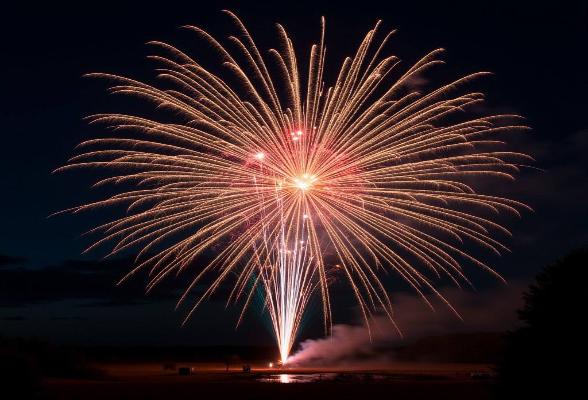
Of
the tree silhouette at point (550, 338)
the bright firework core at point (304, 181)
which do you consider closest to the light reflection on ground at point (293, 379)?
the bright firework core at point (304, 181)

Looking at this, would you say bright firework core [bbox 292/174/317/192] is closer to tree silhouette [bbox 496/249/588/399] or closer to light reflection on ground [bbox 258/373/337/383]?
light reflection on ground [bbox 258/373/337/383]

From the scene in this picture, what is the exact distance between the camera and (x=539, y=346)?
14961mm

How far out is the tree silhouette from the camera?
1437 centimetres

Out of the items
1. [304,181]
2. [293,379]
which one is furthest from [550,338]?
[293,379]

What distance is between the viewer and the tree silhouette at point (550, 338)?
1437 centimetres

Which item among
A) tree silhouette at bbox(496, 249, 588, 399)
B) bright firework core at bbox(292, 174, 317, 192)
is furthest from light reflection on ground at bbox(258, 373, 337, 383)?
tree silhouette at bbox(496, 249, 588, 399)

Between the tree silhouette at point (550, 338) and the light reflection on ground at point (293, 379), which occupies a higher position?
the light reflection on ground at point (293, 379)

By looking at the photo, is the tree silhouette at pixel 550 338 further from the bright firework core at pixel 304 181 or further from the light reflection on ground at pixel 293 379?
the light reflection on ground at pixel 293 379

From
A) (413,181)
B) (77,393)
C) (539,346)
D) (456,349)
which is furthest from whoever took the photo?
(456,349)

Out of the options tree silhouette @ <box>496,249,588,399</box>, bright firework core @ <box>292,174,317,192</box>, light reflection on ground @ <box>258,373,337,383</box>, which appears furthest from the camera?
light reflection on ground @ <box>258,373,337,383</box>

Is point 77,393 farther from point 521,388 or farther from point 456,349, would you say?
point 456,349

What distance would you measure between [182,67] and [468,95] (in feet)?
35.4

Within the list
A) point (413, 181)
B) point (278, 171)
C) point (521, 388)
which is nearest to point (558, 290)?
point (521, 388)

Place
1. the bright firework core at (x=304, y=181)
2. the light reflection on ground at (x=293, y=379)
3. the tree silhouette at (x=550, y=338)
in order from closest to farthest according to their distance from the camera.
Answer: the tree silhouette at (x=550, y=338), the bright firework core at (x=304, y=181), the light reflection on ground at (x=293, y=379)
